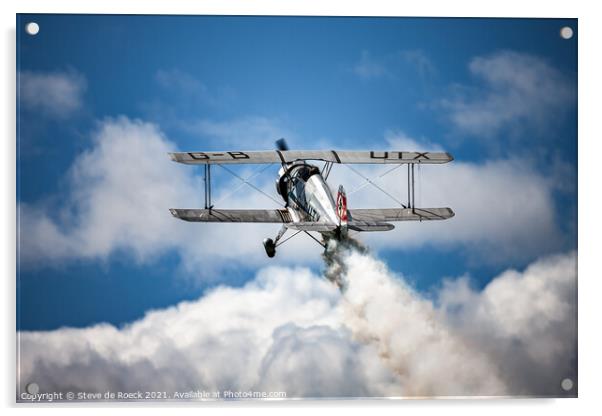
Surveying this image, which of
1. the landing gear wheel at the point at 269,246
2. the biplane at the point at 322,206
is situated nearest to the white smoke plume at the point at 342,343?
the landing gear wheel at the point at 269,246

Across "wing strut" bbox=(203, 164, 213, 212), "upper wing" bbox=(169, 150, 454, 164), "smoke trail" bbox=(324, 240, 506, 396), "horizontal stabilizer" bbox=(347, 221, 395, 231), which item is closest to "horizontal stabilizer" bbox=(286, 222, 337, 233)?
"horizontal stabilizer" bbox=(347, 221, 395, 231)

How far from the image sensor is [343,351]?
10805 millimetres

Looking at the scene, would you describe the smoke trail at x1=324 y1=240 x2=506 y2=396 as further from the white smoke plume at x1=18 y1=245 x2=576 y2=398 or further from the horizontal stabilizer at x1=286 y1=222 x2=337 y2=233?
the horizontal stabilizer at x1=286 y1=222 x2=337 y2=233

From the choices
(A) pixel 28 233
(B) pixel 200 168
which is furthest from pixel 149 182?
(A) pixel 28 233

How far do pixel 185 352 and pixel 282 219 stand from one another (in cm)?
232

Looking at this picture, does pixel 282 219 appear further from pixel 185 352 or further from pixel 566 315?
pixel 566 315

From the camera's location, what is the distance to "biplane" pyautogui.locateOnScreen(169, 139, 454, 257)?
11.3 m

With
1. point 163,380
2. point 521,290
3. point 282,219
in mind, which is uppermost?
point 282,219

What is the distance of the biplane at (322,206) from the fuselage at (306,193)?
0.5 inches

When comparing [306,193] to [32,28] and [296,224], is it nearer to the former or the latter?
[296,224]

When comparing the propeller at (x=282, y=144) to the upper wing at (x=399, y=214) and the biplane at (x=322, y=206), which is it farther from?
the upper wing at (x=399, y=214)

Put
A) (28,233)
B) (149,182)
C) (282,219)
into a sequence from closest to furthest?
(28,233)
(149,182)
(282,219)

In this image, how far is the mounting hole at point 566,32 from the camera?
1085cm

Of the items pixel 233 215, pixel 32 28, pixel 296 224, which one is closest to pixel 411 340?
pixel 296 224
